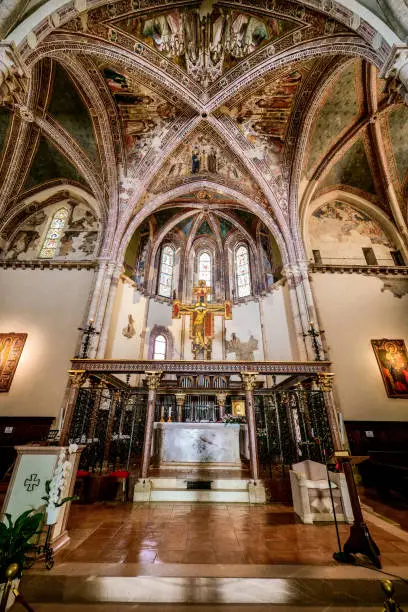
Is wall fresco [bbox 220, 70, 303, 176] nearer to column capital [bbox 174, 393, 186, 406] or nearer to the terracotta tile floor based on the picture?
column capital [bbox 174, 393, 186, 406]

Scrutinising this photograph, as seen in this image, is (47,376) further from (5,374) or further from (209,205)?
(209,205)

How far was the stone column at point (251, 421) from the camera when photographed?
20.9ft

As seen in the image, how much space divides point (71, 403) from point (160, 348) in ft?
29.0

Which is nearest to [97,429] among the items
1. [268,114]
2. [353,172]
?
[268,114]

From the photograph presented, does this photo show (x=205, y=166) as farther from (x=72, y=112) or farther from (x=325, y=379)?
(x=325, y=379)

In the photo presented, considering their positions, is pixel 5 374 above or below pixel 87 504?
above

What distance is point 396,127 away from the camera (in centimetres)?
1227

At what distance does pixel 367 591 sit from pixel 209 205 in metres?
17.2

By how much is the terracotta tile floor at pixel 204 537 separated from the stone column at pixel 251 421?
82 cm

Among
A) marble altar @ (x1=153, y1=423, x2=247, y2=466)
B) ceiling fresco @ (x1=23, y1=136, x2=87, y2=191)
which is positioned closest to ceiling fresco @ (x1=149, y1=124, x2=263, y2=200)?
ceiling fresco @ (x1=23, y1=136, x2=87, y2=191)

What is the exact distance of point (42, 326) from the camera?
11.7 m

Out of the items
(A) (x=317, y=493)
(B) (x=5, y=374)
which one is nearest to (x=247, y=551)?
(A) (x=317, y=493)

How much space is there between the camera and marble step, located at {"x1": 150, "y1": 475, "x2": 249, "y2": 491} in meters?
6.41

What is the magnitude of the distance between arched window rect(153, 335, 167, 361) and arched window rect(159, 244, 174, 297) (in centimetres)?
291
